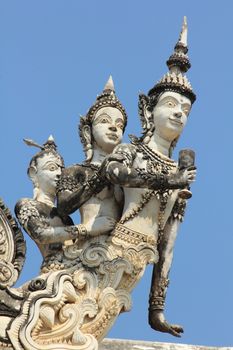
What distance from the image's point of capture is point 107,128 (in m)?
17.7

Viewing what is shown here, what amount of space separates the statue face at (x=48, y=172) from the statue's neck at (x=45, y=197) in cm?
4

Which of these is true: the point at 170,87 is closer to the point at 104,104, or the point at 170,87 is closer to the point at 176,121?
the point at 176,121

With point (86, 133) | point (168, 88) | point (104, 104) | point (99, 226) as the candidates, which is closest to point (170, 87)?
point (168, 88)

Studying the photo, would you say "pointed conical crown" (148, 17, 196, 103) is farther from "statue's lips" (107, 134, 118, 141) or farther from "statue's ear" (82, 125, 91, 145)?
"statue's ear" (82, 125, 91, 145)

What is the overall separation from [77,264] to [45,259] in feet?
1.12

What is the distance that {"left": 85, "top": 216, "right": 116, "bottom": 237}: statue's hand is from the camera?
17.2 meters

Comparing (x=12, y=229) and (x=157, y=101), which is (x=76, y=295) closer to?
(x=12, y=229)

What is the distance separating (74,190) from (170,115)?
116cm

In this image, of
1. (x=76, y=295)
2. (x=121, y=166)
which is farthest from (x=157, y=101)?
(x=76, y=295)

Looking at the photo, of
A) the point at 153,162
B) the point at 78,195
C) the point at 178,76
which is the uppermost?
the point at 178,76

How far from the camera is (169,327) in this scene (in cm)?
1734

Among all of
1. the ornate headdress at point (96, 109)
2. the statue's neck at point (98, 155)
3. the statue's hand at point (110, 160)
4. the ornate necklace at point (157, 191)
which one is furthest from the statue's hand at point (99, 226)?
the ornate headdress at point (96, 109)

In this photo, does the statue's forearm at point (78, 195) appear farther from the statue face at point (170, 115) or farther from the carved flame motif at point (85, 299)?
the statue face at point (170, 115)

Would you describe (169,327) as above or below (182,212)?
below
